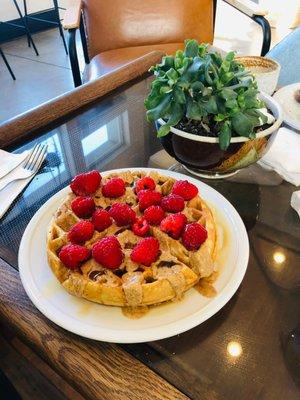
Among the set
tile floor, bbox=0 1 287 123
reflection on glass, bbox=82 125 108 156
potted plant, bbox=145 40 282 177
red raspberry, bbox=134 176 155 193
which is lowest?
tile floor, bbox=0 1 287 123

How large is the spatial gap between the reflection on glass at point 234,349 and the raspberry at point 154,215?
20cm

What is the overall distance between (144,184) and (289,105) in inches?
22.3

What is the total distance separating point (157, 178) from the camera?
2.14 ft

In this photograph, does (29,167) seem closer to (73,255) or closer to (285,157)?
(73,255)

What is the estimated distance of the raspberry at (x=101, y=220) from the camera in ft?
1.80

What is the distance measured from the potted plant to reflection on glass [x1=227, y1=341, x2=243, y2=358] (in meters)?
0.33

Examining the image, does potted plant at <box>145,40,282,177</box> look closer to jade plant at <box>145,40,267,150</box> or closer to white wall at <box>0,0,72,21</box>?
jade plant at <box>145,40,267,150</box>

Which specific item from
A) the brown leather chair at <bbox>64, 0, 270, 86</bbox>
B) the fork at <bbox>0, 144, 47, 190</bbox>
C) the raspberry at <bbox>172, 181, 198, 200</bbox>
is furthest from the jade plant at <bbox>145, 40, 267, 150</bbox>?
the brown leather chair at <bbox>64, 0, 270, 86</bbox>

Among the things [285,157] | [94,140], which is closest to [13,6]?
[94,140]

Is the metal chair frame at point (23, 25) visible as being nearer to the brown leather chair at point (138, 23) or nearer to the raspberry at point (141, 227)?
the brown leather chair at point (138, 23)

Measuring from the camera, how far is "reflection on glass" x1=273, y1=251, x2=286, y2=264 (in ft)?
1.98

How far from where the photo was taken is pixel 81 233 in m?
0.53

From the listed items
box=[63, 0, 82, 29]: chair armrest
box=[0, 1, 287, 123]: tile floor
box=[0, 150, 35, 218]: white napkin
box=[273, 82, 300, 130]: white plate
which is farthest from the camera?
box=[0, 1, 287, 123]: tile floor

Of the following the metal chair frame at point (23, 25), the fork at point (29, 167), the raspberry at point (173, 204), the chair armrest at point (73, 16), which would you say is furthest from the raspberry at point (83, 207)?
the metal chair frame at point (23, 25)
